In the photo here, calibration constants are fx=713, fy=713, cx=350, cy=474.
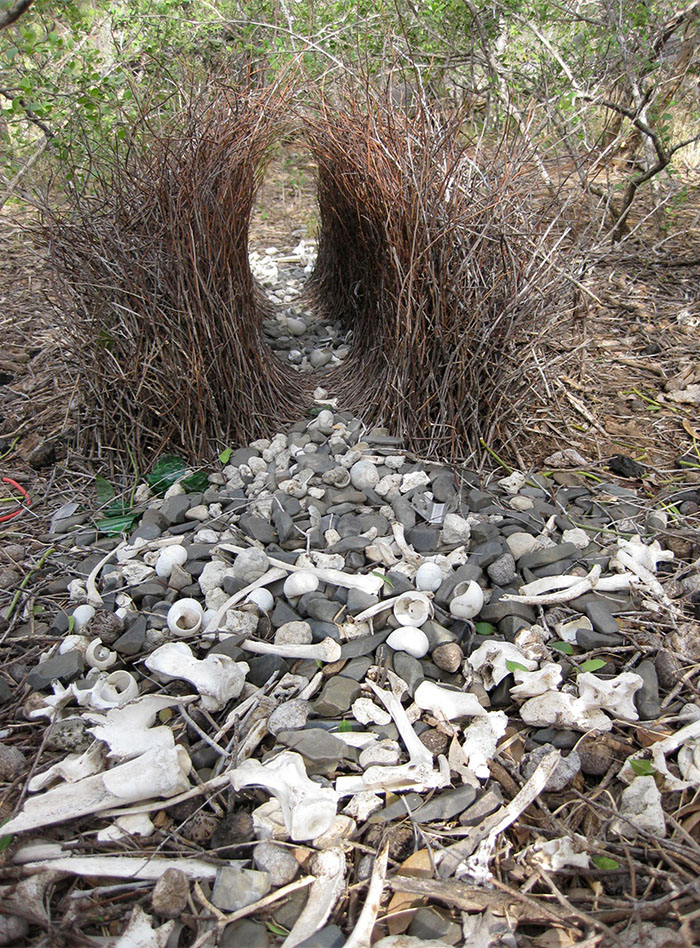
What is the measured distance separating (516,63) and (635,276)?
1.45 m

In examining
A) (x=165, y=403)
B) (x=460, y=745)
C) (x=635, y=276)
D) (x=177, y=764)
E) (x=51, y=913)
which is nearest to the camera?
(x=51, y=913)

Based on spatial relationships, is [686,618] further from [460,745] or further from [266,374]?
[266,374]

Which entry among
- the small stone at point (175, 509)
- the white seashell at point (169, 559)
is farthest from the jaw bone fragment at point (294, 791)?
the small stone at point (175, 509)

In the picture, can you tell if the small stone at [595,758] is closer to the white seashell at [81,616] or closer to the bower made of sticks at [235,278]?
the bower made of sticks at [235,278]

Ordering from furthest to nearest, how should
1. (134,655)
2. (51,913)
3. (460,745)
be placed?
1. (134,655)
2. (460,745)
3. (51,913)

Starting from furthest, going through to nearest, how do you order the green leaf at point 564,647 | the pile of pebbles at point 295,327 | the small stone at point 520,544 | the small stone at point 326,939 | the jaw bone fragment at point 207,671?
1. the pile of pebbles at point 295,327
2. the small stone at point 520,544
3. the green leaf at point 564,647
4. the jaw bone fragment at point 207,671
5. the small stone at point 326,939

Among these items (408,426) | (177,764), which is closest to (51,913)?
(177,764)

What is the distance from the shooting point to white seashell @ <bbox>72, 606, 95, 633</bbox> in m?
1.60

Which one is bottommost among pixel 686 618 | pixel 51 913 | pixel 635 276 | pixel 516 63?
pixel 51 913

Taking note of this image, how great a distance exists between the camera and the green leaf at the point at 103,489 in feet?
6.66

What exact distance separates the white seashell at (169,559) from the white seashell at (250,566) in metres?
0.15

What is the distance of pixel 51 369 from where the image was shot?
2.68 metres

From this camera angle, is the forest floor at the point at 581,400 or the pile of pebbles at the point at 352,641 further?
the forest floor at the point at 581,400

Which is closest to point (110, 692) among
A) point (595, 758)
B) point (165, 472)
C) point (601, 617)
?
point (165, 472)
